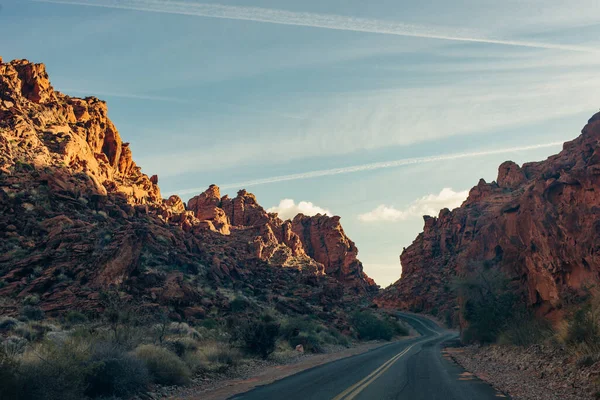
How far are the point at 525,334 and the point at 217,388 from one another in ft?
47.1

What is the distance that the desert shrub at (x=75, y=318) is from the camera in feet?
82.8

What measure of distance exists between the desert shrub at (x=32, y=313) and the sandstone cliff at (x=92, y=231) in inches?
38.4

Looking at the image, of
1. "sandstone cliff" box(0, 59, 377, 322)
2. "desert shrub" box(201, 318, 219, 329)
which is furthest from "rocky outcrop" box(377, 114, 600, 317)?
"sandstone cliff" box(0, 59, 377, 322)

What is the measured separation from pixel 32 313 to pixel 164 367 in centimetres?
1616

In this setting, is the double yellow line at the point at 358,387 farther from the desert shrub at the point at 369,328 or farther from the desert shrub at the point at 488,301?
the desert shrub at the point at 369,328

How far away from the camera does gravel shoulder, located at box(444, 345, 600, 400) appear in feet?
35.0

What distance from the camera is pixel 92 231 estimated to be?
38594 mm

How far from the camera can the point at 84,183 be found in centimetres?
4866

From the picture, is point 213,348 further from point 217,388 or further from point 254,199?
point 254,199

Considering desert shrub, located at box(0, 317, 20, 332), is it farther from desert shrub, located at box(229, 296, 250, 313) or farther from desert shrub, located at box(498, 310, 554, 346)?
desert shrub, located at box(498, 310, 554, 346)

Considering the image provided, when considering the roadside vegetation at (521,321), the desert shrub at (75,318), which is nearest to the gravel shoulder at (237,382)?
the roadside vegetation at (521,321)

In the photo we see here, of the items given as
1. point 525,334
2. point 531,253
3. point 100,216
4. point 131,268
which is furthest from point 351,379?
point 100,216

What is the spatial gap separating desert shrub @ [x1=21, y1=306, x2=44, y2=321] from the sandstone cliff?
0.97m

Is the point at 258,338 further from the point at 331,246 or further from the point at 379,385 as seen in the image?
the point at 331,246
